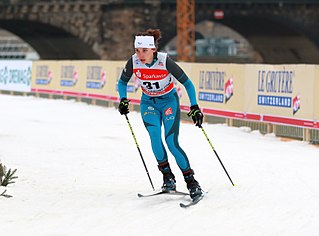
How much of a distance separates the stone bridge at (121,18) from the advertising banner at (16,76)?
62.4 feet

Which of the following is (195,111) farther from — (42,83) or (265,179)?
(42,83)

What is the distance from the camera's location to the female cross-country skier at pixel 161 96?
867 centimetres

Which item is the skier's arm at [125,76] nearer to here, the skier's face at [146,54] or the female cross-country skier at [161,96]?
the female cross-country skier at [161,96]

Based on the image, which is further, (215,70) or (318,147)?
(215,70)

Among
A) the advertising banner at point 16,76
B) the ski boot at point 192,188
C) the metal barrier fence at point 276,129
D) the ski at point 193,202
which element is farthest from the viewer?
the advertising banner at point 16,76

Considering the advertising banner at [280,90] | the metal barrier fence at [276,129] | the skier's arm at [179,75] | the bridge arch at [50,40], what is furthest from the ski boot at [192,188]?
the bridge arch at [50,40]

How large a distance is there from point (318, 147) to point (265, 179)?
5510 mm

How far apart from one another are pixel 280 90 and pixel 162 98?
28.4ft

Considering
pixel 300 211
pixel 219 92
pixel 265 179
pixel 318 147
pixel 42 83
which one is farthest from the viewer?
pixel 42 83

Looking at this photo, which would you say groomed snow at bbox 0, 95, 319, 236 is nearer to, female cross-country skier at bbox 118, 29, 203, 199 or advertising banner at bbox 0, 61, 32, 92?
female cross-country skier at bbox 118, 29, 203, 199

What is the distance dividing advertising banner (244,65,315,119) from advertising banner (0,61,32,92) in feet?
55.0

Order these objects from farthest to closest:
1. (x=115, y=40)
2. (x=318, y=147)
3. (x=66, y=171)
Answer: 1. (x=115, y=40)
2. (x=318, y=147)
3. (x=66, y=171)

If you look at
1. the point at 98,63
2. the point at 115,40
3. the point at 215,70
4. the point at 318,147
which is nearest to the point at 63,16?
the point at 115,40

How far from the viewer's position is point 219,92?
65.5ft
